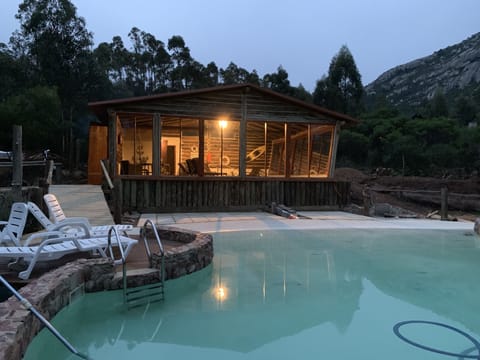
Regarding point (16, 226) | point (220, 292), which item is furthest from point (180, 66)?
point (220, 292)

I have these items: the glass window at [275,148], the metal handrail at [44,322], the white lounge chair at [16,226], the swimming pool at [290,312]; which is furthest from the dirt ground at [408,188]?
the metal handrail at [44,322]

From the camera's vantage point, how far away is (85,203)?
29.6 feet

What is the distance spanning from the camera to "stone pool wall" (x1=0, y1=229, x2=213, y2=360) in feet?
8.84

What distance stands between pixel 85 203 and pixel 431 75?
89.1m

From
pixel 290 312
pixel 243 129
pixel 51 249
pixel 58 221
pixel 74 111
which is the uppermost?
pixel 74 111

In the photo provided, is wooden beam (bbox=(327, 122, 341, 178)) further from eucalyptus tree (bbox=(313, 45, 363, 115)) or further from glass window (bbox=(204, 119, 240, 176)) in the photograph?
eucalyptus tree (bbox=(313, 45, 363, 115))

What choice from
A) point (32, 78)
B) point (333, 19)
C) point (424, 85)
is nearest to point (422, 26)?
point (333, 19)

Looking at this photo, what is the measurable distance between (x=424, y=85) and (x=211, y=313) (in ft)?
290

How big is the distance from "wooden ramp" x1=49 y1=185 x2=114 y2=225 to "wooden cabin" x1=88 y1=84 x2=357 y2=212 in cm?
118

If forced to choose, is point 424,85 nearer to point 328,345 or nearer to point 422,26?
point 328,345

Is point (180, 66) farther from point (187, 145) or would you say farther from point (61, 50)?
point (187, 145)

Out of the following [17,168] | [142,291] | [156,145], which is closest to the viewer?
[142,291]

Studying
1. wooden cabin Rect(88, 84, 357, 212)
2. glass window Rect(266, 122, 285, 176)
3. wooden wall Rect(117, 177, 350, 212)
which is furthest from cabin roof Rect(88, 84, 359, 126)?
wooden wall Rect(117, 177, 350, 212)

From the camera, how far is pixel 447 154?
26.9 m
